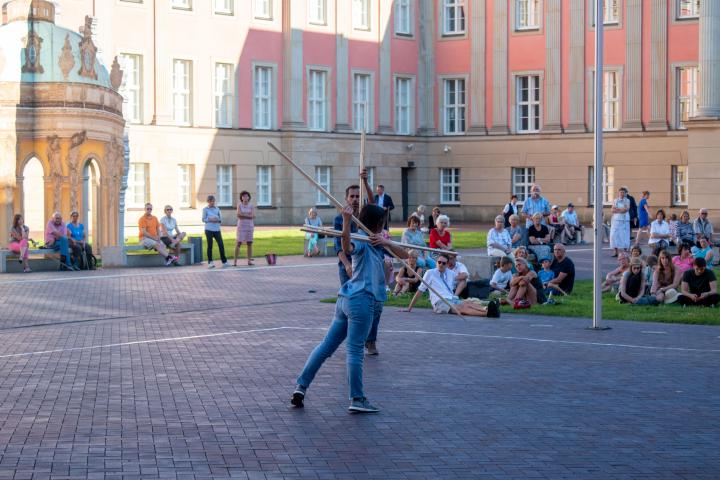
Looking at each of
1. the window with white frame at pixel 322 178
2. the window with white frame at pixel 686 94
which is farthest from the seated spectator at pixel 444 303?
the window with white frame at pixel 322 178

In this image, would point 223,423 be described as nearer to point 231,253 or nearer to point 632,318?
point 632,318

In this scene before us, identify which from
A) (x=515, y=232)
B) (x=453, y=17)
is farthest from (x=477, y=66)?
(x=515, y=232)

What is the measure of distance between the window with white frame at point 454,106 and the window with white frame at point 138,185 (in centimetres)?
1636

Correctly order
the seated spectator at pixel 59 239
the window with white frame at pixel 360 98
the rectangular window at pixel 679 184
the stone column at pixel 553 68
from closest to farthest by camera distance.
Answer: the seated spectator at pixel 59 239 < the rectangular window at pixel 679 184 < the stone column at pixel 553 68 < the window with white frame at pixel 360 98

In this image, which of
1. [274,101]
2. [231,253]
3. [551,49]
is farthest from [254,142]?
[231,253]

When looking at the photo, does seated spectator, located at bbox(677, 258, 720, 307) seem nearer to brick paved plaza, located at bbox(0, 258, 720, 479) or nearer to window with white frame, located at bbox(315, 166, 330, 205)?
brick paved plaza, located at bbox(0, 258, 720, 479)

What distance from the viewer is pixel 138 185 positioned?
52.9 m

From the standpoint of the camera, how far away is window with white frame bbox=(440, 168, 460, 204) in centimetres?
6344

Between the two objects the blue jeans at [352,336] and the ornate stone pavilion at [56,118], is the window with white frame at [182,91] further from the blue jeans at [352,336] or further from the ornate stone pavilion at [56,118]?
the blue jeans at [352,336]

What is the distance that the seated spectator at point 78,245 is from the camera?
1206 inches

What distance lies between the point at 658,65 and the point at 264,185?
56.8 ft

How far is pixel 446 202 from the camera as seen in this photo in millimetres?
63562

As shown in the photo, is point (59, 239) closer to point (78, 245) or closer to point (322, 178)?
point (78, 245)

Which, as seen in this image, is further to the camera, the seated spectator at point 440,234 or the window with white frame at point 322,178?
the window with white frame at point 322,178
